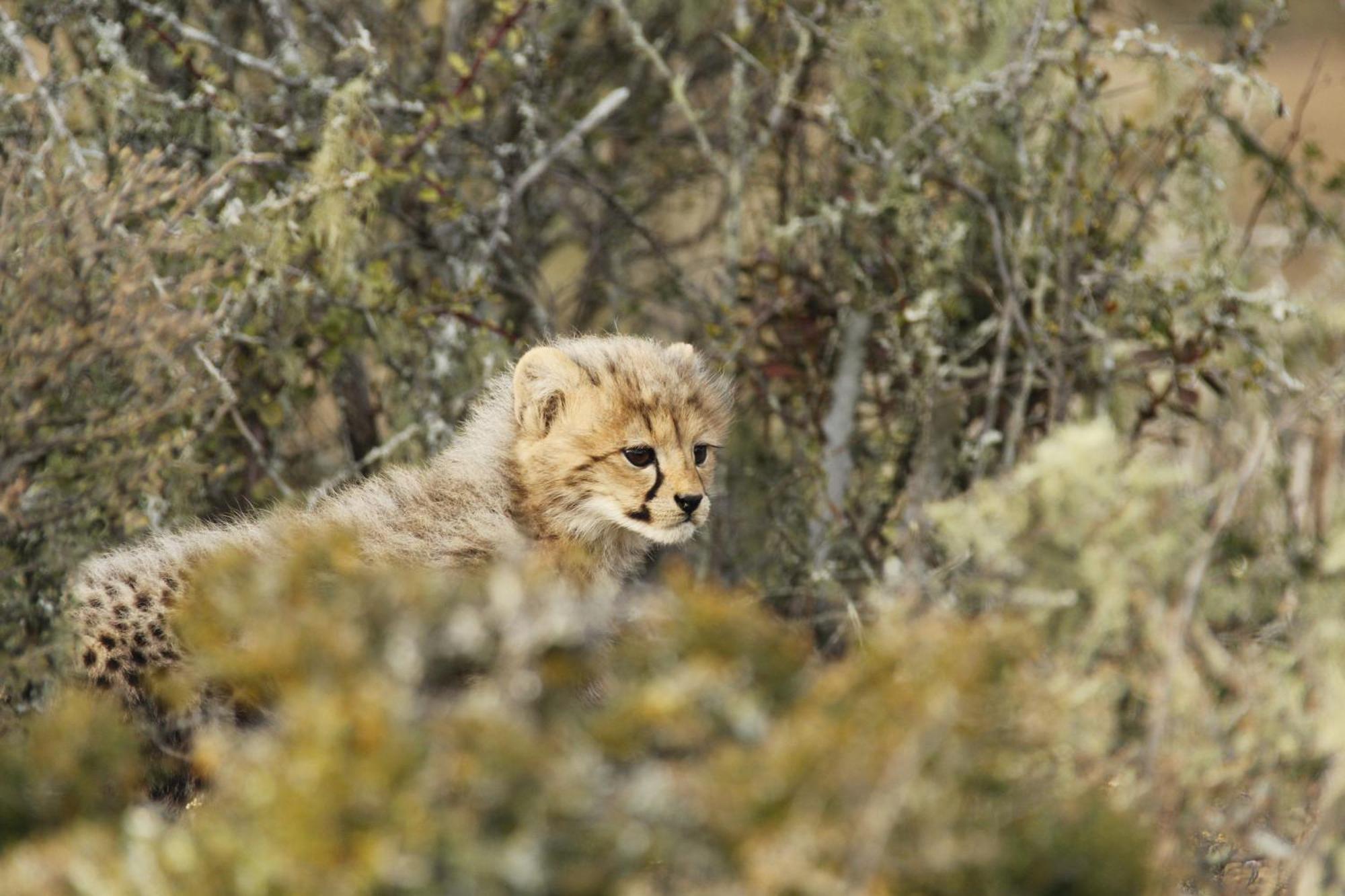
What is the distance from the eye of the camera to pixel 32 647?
109 inches

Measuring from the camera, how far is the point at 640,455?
3.63 metres

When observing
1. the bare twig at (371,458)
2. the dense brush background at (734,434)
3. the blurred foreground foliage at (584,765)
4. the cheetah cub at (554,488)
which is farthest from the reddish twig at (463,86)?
the blurred foreground foliage at (584,765)

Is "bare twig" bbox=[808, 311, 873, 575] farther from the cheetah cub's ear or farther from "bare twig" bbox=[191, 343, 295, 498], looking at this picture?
"bare twig" bbox=[191, 343, 295, 498]

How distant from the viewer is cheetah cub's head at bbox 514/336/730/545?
3.60 metres

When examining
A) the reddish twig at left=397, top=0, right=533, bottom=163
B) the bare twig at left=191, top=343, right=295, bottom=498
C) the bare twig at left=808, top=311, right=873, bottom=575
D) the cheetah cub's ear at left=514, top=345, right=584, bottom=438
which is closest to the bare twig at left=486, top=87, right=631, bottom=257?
the reddish twig at left=397, top=0, right=533, bottom=163

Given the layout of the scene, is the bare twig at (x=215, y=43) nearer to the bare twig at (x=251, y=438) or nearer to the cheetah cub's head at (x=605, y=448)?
the bare twig at (x=251, y=438)

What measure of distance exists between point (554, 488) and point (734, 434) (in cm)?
194

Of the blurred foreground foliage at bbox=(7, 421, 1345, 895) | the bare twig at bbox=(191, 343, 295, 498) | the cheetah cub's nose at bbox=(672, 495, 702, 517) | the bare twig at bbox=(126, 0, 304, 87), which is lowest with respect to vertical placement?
the bare twig at bbox=(191, 343, 295, 498)

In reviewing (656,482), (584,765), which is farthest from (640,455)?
(584,765)

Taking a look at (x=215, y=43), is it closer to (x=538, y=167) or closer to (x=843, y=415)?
(x=538, y=167)

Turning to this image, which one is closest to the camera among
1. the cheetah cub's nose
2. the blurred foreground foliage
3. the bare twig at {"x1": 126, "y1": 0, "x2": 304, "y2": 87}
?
the blurred foreground foliage

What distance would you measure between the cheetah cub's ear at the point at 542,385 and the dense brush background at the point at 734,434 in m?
0.60

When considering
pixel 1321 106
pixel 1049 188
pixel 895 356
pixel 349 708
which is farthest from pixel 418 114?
pixel 1321 106

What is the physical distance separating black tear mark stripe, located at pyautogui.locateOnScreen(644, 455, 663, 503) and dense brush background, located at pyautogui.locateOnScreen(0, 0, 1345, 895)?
0.45 metres
